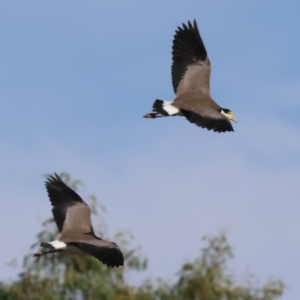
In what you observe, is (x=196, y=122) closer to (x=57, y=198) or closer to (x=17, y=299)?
(x=57, y=198)

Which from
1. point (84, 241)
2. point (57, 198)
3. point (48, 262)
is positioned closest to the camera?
point (84, 241)

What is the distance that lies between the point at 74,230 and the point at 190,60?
327 centimetres

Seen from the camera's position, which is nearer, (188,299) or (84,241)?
(84,241)

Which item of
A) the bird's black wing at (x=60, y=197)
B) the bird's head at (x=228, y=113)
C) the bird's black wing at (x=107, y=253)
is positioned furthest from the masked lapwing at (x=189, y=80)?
the bird's black wing at (x=107, y=253)

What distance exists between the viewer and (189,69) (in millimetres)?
23562

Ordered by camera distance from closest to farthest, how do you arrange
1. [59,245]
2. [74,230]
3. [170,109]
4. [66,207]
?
[59,245] → [74,230] → [170,109] → [66,207]

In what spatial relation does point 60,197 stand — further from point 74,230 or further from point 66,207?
point 74,230

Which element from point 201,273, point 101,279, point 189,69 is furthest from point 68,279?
point 189,69

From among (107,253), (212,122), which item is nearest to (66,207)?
(107,253)

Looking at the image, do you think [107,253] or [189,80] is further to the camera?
[189,80]

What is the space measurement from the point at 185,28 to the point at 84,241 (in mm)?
3991

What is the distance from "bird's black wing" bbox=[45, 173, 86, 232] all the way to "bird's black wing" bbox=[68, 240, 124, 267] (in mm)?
1359

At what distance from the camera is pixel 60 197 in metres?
22.8

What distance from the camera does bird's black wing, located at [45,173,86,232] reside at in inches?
884
